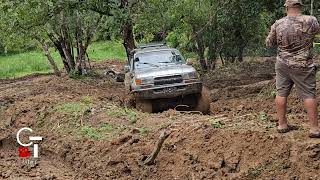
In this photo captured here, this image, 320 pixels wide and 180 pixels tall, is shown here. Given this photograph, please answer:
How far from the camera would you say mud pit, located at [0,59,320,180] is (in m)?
7.05

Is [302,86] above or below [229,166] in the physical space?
above

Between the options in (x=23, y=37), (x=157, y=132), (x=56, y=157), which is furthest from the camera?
(x=23, y=37)

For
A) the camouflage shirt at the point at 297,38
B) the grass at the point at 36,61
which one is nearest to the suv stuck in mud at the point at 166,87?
the camouflage shirt at the point at 297,38

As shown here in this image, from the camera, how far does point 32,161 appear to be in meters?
9.66

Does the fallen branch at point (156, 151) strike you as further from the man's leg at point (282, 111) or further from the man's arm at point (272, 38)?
the man's arm at point (272, 38)

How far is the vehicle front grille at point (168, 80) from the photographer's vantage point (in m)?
13.3

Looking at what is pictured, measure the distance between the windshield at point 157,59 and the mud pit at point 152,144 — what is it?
1.73 metres

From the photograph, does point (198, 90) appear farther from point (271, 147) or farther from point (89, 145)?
point (271, 147)

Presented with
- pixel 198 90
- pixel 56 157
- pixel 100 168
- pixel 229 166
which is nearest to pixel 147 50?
pixel 198 90

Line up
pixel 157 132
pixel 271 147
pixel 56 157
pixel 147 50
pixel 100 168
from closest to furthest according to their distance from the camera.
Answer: pixel 271 147 → pixel 100 168 → pixel 157 132 → pixel 56 157 → pixel 147 50

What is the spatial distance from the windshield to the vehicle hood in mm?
434

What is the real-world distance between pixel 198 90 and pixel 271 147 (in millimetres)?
6316

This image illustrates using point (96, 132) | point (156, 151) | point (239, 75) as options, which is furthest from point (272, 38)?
A: point (239, 75)

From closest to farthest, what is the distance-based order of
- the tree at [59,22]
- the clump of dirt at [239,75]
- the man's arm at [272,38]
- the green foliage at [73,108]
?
1. the man's arm at [272,38]
2. the green foliage at [73,108]
3. the tree at [59,22]
4. the clump of dirt at [239,75]
